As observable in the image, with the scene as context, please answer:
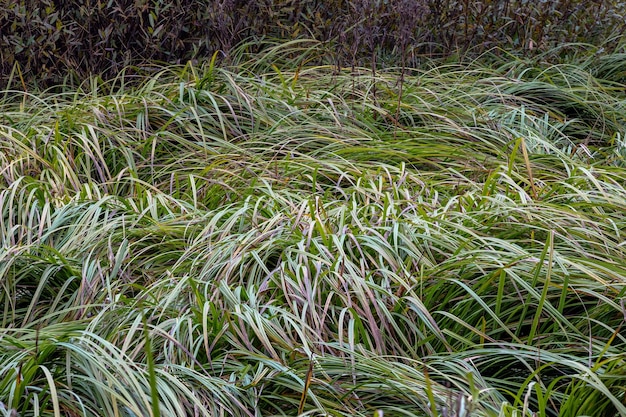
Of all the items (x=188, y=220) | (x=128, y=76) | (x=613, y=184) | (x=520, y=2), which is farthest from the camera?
(x=520, y=2)

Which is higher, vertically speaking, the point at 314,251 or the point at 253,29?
the point at 314,251

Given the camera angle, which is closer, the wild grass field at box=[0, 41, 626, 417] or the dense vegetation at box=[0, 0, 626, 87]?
the wild grass field at box=[0, 41, 626, 417]

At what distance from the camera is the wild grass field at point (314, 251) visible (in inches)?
83.1

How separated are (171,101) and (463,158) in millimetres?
1402

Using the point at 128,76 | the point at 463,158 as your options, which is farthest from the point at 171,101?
the point at 463,158

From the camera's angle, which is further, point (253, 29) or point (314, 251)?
point (253, 29)

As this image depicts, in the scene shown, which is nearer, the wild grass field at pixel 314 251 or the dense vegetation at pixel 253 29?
the wild grass field at pixel 314 251

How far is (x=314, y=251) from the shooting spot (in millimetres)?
2709

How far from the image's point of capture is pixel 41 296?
2812mm

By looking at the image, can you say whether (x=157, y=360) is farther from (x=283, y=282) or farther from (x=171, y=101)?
(x=171, y=101)

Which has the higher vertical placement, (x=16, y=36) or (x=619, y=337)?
(x=619, y=337)

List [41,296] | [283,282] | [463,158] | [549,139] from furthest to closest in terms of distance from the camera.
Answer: [549,139] < [463,158] < [41,296] < [283,282]

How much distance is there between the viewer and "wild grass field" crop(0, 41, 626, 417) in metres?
2.11

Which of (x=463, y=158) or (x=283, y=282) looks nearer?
(x=283, y=282)
